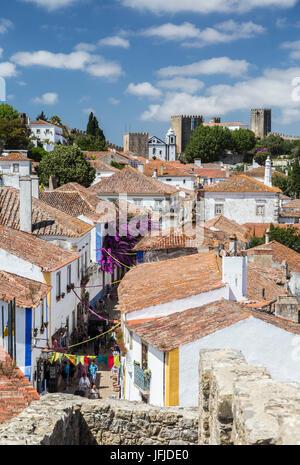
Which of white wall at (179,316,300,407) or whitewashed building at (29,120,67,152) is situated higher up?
whitewashed building at (29,120,67,152)

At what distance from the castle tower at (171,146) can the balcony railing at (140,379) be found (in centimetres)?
12505

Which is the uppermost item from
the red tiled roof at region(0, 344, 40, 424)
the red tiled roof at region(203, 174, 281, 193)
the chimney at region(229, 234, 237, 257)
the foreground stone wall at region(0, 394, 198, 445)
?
the red tiled roof at region(203, 174, 281, 193)

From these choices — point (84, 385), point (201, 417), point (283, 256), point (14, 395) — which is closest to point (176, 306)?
point (84, 385)

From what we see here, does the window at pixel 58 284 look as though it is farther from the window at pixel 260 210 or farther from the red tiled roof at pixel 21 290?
the window at pixel 260 210

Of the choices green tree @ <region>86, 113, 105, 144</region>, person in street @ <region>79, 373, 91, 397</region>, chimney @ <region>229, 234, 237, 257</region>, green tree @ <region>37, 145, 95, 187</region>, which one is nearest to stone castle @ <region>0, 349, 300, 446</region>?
chimney @ <region>229, 234, 237, 257</region>

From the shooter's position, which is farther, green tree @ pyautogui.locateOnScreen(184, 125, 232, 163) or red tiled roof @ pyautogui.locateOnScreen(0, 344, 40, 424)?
green tree @ pyautogui.locateOnScreen(184, 125, 232, 163)

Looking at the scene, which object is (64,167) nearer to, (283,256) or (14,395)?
(283,256)

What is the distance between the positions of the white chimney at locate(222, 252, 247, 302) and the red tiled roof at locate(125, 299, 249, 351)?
132cm

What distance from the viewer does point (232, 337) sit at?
1189cm

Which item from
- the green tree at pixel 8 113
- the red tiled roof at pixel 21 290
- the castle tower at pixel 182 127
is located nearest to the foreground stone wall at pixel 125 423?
the red tiled roof at pixel 21 290

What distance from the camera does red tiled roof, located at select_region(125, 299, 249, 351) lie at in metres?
12.1

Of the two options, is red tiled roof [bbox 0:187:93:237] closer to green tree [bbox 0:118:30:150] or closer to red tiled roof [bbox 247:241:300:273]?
red tiled roof [bbox 247:241:300:273]

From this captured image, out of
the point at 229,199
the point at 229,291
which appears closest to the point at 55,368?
the point at 229,291
